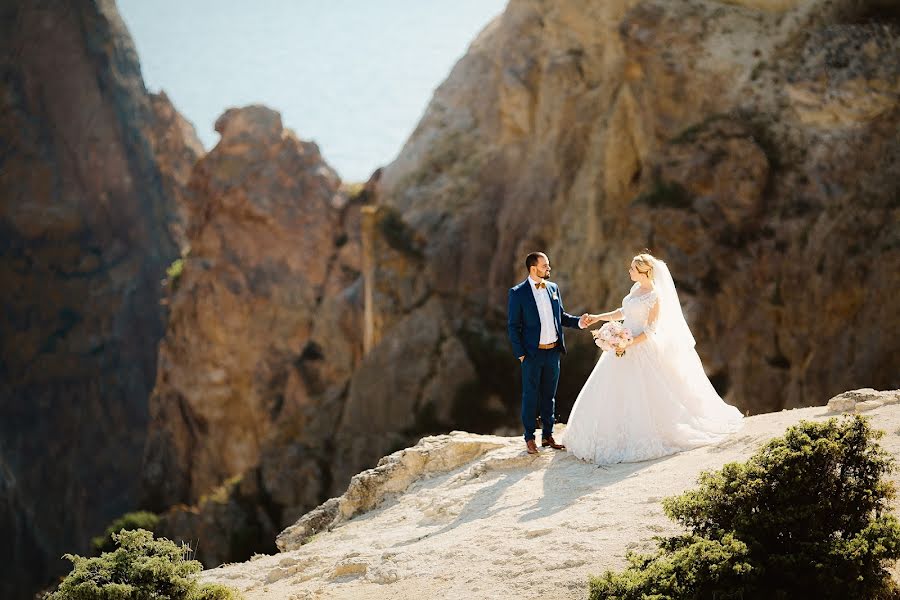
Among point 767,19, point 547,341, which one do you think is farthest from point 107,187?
point 547,341

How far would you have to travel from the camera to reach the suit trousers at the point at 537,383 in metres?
10.2

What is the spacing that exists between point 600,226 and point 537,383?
17.6 metres

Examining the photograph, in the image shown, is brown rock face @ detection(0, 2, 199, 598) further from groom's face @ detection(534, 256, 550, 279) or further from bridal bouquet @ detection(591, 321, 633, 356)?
bridal bouquet @ detection(591, 321, 633, 356)

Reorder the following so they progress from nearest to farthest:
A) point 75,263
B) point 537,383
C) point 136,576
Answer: point 136,576, point 537,383, point 75,263

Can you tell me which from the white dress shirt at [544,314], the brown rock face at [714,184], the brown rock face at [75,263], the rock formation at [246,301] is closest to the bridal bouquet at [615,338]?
the white dress shirt at [544,314]

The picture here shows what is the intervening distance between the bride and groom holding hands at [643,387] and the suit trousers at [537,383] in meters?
0.10

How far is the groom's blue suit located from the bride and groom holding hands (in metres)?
0.01

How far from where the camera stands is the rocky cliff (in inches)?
816

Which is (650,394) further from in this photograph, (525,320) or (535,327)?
(525,320)

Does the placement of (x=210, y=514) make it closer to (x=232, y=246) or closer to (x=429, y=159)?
(x=429, y=159)

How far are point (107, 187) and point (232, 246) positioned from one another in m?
18.8

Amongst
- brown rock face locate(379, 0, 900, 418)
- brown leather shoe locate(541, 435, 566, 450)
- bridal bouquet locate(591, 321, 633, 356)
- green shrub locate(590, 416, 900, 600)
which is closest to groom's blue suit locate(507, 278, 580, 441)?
brown leather shoe locate(541, 435, 566, 450)

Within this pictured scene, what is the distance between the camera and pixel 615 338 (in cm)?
953

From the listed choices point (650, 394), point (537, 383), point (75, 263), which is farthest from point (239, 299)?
point (650, 394)
